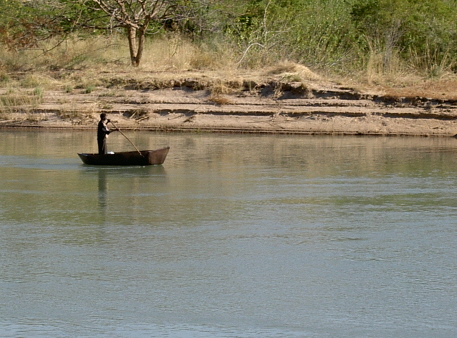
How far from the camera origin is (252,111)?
25.3 meters

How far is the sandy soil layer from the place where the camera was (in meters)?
24.4

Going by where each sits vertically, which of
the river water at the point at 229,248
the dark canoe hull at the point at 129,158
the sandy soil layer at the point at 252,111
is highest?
the sandy soil layer at the point at 252,111

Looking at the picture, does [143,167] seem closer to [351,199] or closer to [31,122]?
[351,199]

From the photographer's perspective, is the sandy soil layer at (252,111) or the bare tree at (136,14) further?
the bare tree at (136,14)

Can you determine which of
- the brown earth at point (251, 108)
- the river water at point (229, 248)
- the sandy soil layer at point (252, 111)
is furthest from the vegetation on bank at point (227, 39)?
the river water at point (229, 248)

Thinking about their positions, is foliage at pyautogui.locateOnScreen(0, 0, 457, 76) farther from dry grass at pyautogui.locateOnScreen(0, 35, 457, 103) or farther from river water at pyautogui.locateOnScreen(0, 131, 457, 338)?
river water at pyautogui.locateOnScreen(0, 131, 457, 338)

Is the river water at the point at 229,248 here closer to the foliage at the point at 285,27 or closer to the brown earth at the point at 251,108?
the brown earth at the point at 251,108

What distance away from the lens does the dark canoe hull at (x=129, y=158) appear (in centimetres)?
1659

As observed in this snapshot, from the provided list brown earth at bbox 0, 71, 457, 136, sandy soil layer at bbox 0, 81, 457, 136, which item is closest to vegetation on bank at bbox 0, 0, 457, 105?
brown earth at bbox 0, 71, 457, 136

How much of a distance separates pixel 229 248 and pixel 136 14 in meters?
20.4

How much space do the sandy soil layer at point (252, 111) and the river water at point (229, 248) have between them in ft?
21.3

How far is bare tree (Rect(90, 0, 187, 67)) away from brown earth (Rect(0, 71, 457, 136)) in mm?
2120

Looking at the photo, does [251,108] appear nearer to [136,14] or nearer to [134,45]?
[134,45]

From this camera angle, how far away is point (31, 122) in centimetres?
2567
